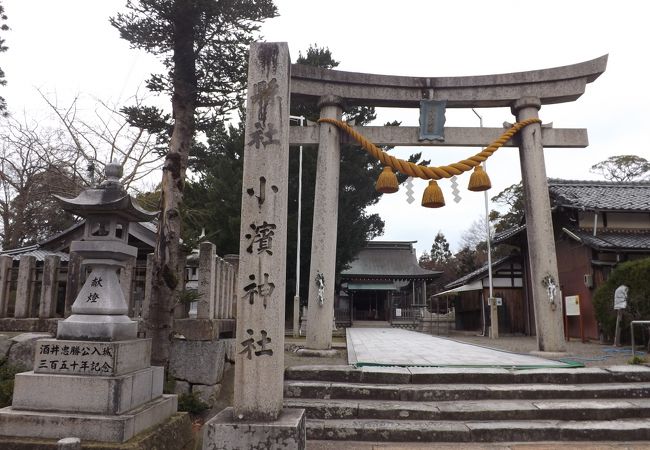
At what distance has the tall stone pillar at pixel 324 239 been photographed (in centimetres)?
881

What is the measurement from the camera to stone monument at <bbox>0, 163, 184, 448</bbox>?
3.73 metres

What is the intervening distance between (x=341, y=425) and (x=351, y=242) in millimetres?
16639

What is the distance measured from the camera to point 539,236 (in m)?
9.22

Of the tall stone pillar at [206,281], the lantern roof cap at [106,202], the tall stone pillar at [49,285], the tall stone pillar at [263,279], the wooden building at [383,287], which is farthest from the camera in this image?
the wooden building at [383,287]

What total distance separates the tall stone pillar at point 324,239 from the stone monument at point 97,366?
4.38 metres

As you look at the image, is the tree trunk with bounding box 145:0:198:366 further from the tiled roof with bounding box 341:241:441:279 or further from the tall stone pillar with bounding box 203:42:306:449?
the tiled roof with bounding box 341:241:441:279

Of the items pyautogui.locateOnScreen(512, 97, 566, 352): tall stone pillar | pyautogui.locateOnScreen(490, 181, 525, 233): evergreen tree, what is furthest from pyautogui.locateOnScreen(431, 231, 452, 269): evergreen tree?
pyautogui.locateOnScreen(512, 97, 566, 352): tall stone pillar

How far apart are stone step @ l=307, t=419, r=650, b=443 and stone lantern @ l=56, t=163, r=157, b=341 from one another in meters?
2.72

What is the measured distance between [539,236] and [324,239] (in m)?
4.71

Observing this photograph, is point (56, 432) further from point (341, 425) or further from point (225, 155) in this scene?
point (225, 155)

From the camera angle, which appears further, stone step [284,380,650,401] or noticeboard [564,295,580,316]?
noticeboard [564,295,580,316]

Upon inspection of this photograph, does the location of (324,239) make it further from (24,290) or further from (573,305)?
(573,305)

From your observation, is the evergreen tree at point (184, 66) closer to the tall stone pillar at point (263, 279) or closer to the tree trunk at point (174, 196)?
the tree trunk at point (174, 196)

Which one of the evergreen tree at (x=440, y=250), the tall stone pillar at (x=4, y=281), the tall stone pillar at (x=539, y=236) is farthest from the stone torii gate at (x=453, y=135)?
the evergreen tree at (x=440, y=250)
